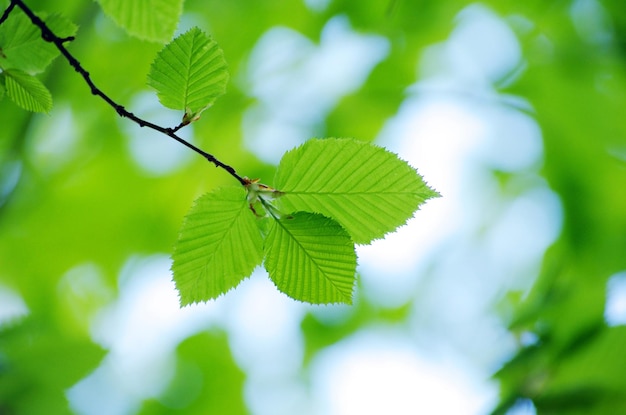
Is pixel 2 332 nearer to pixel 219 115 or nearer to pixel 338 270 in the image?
pixel 338 270

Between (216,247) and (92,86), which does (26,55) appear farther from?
(216,247)

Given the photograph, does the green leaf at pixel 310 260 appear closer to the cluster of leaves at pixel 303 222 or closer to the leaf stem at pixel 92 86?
the cluster of leaves at pixel 303 222

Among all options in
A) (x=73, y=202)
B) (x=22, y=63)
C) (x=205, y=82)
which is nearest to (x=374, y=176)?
(x=205, y=82)

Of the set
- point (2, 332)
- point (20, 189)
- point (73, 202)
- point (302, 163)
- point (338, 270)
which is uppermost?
point (73, 202)

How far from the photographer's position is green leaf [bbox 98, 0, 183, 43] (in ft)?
1.56

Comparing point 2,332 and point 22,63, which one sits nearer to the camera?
point 22,63

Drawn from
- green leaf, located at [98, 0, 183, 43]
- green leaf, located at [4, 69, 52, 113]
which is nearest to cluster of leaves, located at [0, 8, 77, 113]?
green leaf, located at [4, 69, 52, 113]

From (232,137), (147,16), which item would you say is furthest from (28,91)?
→ (232,137)

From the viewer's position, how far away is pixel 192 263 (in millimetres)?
578

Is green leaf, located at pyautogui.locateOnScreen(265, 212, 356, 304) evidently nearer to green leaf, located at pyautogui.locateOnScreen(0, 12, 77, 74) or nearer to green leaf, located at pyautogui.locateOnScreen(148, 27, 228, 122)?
green leaf, located at pyautogui.locateOnScreen(148, 27, 228, 122)

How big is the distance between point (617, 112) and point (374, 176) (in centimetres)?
280

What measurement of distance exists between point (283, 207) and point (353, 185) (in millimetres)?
87

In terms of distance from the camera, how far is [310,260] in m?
0.58

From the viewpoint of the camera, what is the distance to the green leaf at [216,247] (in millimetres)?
569
